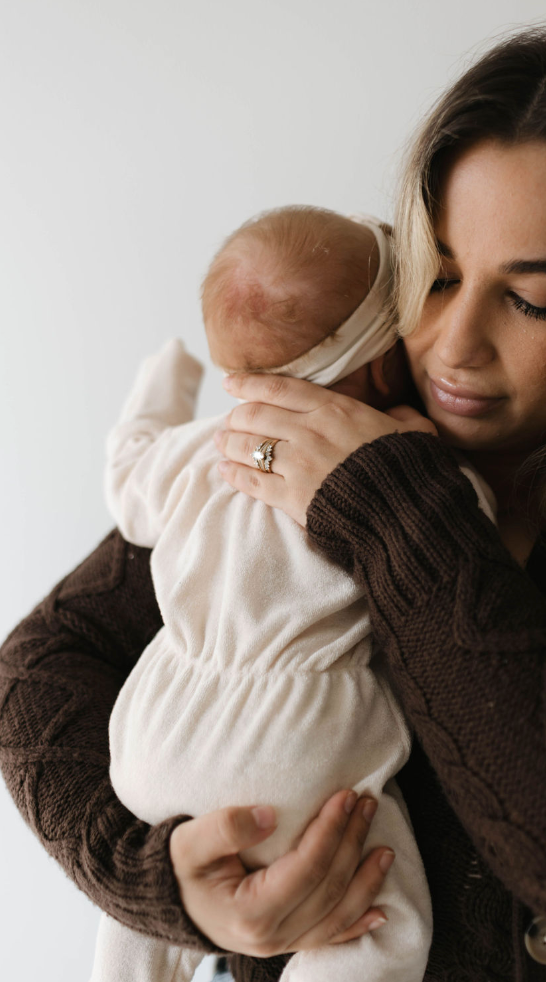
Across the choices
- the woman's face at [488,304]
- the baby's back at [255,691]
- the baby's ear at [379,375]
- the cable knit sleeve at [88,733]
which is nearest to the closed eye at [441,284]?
the woman's face at [488,304]

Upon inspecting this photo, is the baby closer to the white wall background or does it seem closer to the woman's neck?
the woman's neck

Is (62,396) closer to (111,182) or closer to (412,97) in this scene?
(111,182)

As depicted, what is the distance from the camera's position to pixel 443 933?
0.95 metres

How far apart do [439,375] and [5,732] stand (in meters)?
0.80

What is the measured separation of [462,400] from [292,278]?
A: 0.29 metres

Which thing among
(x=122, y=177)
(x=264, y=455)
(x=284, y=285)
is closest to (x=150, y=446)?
(x=264, y=455)

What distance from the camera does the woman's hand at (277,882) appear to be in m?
0.80

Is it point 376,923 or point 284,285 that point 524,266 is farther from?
point 376,923

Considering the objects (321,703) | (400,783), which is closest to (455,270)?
(321,703)

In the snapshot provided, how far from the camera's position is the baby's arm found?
112 cm

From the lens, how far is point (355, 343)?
1.02 meters


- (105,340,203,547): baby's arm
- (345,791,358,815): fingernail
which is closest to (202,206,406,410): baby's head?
(105,340,203,547): baby's arm

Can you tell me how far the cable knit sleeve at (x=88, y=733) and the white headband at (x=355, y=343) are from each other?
41 cm

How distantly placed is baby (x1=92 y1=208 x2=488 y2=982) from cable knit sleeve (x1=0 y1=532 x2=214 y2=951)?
0.06m
